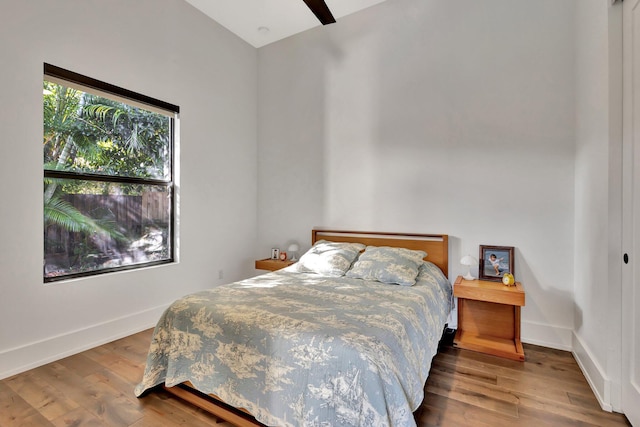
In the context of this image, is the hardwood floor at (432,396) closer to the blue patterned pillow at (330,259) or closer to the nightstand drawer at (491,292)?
the nightstand drawer at (491,292)

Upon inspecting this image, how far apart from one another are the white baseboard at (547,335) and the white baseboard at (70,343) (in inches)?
142

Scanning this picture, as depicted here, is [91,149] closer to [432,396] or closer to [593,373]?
[432,396]

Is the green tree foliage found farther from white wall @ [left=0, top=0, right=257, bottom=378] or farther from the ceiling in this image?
the ceiling

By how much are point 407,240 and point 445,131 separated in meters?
1.18

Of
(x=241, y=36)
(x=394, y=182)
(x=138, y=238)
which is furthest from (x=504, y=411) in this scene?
(x=241, y=36)

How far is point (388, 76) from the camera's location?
11.4ft

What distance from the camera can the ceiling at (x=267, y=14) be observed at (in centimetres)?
351

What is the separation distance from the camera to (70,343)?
8.57 ft

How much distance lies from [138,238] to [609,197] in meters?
3.90

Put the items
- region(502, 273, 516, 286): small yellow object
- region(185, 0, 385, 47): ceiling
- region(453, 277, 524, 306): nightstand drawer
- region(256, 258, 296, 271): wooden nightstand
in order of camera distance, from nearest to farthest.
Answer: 1. region(453, 277, 524, 306): nightstand drawer
2. region(502, 273, 516, 286): small yellow object
3. region(185, 0, 385, 47): ceiling
4. region(256, 258, 296, 271): wooden nightstand

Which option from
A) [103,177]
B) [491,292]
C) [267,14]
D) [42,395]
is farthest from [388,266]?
[267,14]

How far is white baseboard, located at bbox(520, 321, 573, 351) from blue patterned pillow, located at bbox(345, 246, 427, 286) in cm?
112

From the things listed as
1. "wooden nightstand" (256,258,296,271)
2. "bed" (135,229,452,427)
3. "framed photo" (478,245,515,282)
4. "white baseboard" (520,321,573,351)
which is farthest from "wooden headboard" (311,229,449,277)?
"white baseboard" (520,321,573,351)

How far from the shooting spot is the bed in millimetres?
1408
